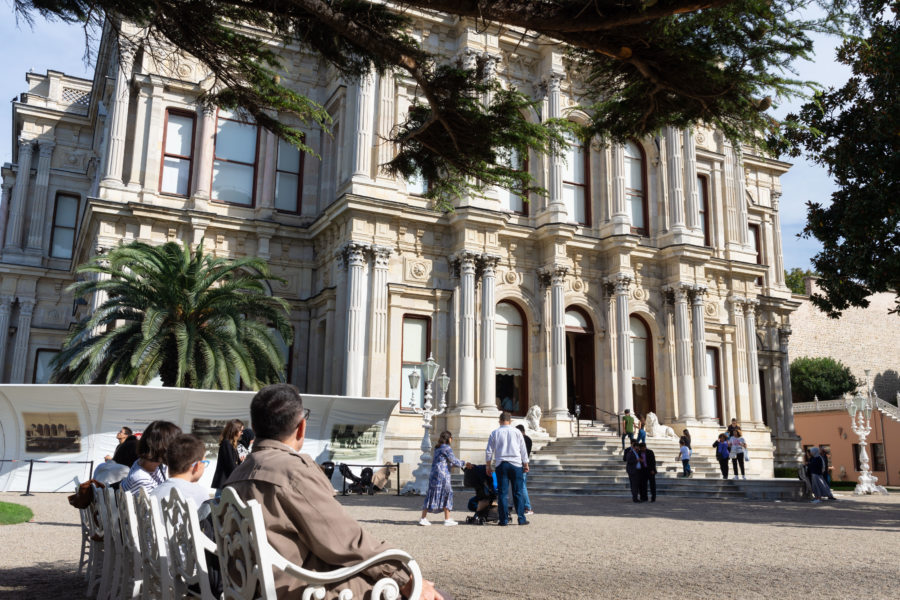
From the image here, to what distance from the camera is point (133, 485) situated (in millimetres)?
5480

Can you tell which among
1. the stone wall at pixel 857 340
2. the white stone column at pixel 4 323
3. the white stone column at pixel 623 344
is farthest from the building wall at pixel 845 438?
the white stone column at pixel 4 323

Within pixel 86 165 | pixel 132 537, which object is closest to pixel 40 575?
pixel 132 537

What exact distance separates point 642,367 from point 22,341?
2347 centimetres

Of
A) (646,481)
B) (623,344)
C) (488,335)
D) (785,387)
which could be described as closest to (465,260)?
(488,335)

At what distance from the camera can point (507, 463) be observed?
11922 mm

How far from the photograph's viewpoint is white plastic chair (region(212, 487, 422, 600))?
115 inches

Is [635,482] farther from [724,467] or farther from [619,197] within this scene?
[619,197]

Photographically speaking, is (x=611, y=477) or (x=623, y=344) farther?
(x=623, y=344)

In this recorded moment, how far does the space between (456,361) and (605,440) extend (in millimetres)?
5247

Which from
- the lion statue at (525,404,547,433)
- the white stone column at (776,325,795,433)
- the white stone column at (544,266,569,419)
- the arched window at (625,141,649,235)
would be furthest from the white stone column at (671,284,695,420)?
the white stone column at (776,325,795,433)

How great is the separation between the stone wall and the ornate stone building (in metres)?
A: 20.3

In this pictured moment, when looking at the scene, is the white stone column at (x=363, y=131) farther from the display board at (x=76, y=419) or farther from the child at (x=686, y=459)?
the child at (x=686, y=459)

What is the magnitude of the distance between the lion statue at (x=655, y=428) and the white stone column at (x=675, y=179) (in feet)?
23.2

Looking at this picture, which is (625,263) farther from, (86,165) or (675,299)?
(86,165)
